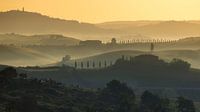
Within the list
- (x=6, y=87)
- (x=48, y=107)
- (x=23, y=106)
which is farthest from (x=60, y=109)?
(x=6, y=87)

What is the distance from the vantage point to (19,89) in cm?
19800

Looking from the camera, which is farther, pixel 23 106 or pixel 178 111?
pixel 178 111

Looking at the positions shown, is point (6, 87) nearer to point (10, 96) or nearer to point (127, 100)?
point (10, 96)

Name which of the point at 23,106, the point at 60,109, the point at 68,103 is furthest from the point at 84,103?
the point at 23,106

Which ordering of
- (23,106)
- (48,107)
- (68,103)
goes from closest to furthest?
(23,106)
(48,107)
(68,103)

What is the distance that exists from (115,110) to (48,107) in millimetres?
17955

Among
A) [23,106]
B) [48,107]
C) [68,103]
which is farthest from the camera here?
[68,103]

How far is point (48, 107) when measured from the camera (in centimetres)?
17725

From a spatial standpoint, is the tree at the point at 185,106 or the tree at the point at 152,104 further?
the tree at the point at 185,106

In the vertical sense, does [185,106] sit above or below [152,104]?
below

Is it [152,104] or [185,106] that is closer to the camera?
[152,104]

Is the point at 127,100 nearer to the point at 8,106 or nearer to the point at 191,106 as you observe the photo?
the point at 191,106

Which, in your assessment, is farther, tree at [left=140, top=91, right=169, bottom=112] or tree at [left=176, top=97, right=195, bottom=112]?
tree at [left=176, top=97, right=195, bottom=112]

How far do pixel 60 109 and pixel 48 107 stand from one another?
294 centimetres
